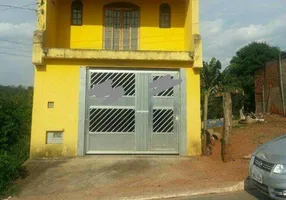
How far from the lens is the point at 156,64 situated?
1030 centimetres

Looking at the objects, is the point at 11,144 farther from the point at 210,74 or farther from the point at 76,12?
the point at 210,74

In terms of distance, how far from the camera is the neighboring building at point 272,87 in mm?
20936

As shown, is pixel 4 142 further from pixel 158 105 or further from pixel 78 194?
pixel 158 105

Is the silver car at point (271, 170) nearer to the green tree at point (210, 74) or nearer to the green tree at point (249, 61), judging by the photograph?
the green tree at point (210, 74)

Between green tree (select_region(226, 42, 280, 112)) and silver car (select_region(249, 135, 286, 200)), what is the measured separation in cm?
3036

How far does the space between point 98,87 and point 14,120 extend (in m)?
2.88

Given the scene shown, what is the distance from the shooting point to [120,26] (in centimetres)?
1240

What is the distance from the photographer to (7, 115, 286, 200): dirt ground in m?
6.93

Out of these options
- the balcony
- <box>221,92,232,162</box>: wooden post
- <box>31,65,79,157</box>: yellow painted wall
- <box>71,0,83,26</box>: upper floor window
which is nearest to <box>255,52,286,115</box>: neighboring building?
<box>221,92,232,162</box>: wooden post

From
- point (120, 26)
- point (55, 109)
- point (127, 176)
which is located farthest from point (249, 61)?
point (127, 176)

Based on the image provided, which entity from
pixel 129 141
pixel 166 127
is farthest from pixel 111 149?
pixel 166 127

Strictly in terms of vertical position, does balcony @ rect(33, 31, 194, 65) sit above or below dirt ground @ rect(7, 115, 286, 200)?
above

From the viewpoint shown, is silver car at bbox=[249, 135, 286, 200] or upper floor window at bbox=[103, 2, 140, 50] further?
upper floor window at bbox=[103, 2, 140, 50]

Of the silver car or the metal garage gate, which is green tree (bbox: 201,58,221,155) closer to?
the metal garage gate
